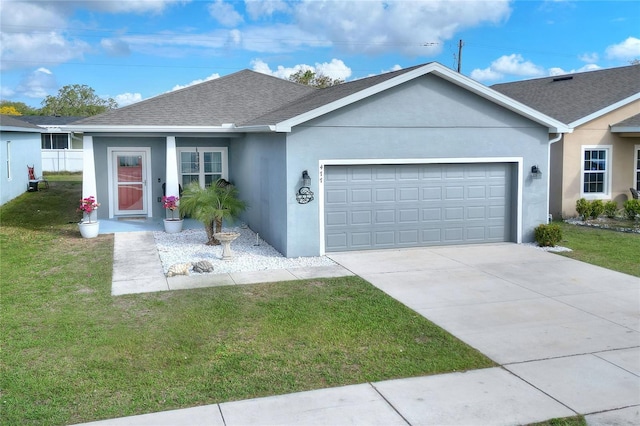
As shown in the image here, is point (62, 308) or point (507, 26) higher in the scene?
point (507, 26)

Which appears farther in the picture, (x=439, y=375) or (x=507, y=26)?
(x=507, y=26)

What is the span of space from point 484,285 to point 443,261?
1.97m

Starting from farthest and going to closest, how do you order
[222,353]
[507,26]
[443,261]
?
[507,26]
[443,261]
[222,353]

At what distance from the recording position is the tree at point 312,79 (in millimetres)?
44094

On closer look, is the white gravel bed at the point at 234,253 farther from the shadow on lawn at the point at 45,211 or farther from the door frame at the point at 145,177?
the shadow on lawn at the point at 45,211

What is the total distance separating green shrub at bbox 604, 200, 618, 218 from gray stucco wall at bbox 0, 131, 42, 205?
2041 centimetres

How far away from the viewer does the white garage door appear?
1264 centimetres

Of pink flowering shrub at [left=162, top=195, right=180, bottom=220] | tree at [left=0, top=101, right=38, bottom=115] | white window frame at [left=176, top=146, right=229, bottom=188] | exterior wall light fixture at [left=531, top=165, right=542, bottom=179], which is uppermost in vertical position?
tree at [left=0, top=101, right=38, bottom=115]

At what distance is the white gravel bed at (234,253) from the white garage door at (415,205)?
3.81ft

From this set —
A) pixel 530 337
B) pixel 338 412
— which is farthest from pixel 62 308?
pixel 530 337

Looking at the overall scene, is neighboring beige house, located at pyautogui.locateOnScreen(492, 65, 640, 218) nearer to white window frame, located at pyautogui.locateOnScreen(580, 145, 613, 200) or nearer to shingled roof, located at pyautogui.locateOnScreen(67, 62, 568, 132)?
white window frame, located at pyautogui.locateOnScreen(580, 145, 613, 200)

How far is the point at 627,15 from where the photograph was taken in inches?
819

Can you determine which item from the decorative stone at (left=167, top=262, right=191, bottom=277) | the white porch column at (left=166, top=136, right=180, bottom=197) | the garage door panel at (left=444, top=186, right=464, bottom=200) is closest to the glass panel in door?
the white porch column at (left=166, top=136, right=180, bottom=197)

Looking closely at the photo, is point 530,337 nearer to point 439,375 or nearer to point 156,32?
point 439,375
